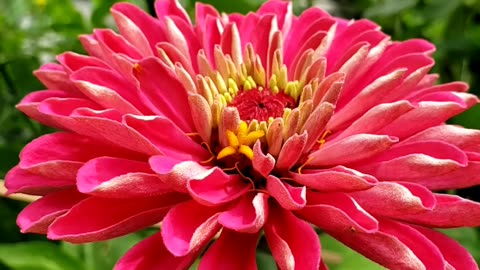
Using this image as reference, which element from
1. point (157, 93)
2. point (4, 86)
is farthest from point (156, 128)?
point (4, 86)

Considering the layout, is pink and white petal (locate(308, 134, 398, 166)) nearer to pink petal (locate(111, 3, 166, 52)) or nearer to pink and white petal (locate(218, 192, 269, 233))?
pink and white petal (locate(218, 192, 269, 233))

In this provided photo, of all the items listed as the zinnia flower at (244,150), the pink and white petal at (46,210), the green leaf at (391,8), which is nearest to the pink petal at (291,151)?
the zinnia flower at (244,150)

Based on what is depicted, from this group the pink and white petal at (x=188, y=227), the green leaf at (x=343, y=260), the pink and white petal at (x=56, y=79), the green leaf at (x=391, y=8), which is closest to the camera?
the pink and white petal at (x=188, y=227)

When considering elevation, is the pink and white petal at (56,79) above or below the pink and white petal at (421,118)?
above

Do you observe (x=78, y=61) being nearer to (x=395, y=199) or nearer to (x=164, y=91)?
(x=164, y=91)

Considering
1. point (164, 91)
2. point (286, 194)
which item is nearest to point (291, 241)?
point (286, 194)

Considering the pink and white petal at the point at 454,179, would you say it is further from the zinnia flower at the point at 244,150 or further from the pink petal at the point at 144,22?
the pink petal at the point at 144,22

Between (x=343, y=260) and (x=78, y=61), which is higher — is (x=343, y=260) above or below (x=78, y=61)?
below
